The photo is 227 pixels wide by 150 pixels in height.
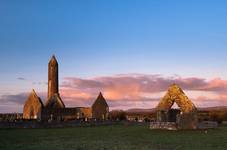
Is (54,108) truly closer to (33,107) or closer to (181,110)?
(33,107)

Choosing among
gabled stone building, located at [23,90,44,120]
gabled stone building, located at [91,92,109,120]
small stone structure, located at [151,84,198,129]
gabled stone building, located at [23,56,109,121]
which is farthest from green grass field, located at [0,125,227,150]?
gabled stone building, located at [91,92,109,120]

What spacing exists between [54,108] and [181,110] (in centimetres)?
3946

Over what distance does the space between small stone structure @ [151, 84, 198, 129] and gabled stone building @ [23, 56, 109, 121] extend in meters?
30.3

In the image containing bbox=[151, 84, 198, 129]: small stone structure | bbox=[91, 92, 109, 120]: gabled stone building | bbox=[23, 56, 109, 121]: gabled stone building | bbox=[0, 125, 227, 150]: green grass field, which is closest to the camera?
bbox=[0, 125, 227, 150]: green grass field

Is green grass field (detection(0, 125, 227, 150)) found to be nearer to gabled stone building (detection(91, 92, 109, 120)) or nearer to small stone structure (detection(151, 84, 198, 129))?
small stone structure (detection(151, 84, 198, 129))

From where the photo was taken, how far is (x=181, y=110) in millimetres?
44781

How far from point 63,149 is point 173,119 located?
94.8 feet

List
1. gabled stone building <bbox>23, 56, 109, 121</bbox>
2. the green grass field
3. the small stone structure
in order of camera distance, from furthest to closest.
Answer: gabled stone building <bbox>23, 56, 109, 121</bbox>, the small stone structure, the green grass field

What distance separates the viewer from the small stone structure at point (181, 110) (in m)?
42.4

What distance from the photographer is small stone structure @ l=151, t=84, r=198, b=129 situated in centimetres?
4244

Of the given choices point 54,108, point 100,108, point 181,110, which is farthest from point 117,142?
point 100,108

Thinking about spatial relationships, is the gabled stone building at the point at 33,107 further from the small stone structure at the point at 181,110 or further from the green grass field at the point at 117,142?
the green grass field at the point at 117,142

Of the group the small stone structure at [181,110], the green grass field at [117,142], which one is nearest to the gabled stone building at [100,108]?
the small stone structure at [181,110]

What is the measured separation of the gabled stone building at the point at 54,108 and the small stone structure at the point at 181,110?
30.3 metres
